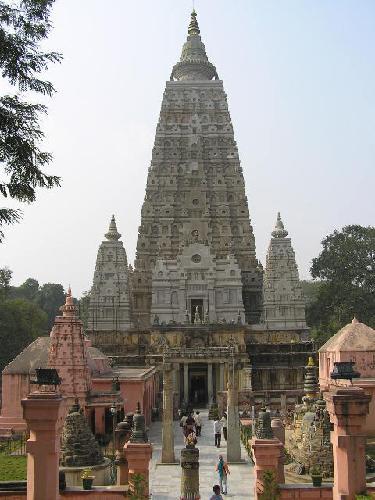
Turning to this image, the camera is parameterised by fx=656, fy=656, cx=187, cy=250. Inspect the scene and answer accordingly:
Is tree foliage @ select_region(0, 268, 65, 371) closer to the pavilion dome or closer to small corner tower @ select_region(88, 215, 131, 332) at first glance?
small corner tower @ select_region(88, 215, 131, 332)

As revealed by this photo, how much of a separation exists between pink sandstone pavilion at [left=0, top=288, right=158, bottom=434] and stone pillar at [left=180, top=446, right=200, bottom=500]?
10739 millimetres

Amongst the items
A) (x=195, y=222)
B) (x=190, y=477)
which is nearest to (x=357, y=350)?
(x=190, y=477)

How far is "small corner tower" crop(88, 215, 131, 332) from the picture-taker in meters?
57.3

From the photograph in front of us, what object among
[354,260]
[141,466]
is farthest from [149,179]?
[141,466]

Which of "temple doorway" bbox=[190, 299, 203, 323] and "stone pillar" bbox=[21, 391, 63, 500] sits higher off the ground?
"temple doorway" bbox=[190, 299, 203, 323]

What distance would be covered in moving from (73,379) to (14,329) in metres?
29.6

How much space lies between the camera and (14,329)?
57.3m

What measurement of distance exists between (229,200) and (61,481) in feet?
162

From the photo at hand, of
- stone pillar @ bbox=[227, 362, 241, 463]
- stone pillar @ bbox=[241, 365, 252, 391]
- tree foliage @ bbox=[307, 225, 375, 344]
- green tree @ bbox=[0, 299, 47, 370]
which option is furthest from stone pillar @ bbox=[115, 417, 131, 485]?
tree foliage @ bbox=[307, 225, 375, 344]

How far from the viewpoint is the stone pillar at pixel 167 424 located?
2481 centimetres

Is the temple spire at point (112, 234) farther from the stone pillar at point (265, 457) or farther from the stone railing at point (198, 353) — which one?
the stone pillar at point (265, 457)

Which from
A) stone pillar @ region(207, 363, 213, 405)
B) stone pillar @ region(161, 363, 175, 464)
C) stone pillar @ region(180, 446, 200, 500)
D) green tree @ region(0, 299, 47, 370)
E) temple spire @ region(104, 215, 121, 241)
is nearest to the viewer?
stone pillar @ region(180, 446, 200, 500)

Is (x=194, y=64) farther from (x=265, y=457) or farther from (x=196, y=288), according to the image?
(x=265, y=457)

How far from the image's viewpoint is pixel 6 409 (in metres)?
33.2
